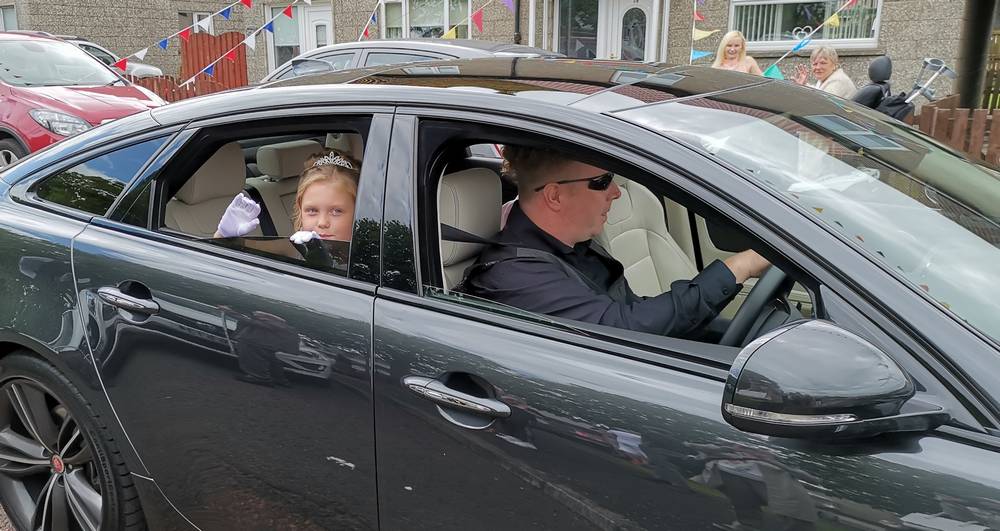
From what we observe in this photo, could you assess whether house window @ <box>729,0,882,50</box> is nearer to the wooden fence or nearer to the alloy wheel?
the alloy wheel

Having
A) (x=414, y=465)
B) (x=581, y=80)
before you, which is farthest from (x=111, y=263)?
(x=581, y=80)

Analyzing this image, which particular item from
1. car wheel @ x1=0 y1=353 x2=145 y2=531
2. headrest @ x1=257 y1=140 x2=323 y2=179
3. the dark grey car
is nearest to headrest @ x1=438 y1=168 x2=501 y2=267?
the dark grey car

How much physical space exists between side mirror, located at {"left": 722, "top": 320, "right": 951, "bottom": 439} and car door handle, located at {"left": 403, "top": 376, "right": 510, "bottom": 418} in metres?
0.49

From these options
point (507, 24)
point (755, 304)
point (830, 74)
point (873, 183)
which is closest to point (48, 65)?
point (507, 24)

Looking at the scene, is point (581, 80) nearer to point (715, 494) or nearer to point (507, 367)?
point (507, 367)

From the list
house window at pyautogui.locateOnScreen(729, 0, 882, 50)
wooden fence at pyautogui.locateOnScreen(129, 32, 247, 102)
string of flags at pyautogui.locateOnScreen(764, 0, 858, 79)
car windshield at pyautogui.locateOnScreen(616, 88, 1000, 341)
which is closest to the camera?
car windshield at pyautogui.locateOnScreen(616, 88, 1000, 341)

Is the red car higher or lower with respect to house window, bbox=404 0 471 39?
lower

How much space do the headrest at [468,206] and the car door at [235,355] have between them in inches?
11.5

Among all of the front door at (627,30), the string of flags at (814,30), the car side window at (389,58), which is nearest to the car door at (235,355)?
the car side window at (389,58)

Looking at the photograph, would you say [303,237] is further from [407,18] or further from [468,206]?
[407,18]

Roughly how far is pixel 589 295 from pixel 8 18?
2261cm

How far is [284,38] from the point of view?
16.3 m

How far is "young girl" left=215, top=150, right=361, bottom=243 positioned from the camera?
2180mm

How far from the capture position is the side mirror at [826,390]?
3.87 ft
